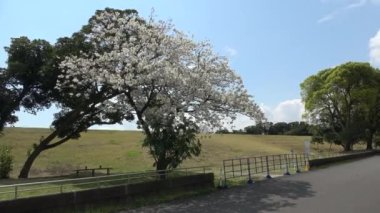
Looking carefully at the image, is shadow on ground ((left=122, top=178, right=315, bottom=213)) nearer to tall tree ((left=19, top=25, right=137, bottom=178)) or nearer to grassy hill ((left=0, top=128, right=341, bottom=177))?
tall tree ((left=19, top=25, right=137, bottom=178))

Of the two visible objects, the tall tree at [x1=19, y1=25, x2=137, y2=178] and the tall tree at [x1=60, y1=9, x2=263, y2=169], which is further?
the tall tree at [x1=19, y1=25, x2=137, y2=178]

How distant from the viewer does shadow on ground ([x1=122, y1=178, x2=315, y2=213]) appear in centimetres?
1511

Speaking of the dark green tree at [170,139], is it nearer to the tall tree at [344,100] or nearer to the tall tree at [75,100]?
the tall tree at [75,100]

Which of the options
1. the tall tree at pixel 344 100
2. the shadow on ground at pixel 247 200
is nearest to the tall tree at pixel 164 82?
the shadow on ground at pixel 247 200

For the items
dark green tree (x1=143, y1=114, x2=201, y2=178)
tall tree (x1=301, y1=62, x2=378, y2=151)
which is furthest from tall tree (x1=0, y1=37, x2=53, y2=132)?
tall tree (x1=301, y1=62, x2=378, y2=151)

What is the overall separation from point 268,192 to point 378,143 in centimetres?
6318

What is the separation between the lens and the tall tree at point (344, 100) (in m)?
62.9

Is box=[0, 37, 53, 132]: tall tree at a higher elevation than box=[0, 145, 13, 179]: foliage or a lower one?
higher

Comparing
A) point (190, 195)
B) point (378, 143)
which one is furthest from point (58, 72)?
point (378, 143)

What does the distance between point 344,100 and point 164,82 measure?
47755mm

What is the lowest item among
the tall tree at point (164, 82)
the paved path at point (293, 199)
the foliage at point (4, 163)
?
the paved path at point (293, 199)

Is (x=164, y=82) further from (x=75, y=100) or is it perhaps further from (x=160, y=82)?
(x=75, y=100)

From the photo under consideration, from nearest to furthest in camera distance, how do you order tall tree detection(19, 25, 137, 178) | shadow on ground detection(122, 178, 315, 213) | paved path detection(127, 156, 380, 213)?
paved path detection(127, 156, 380, 213) < shadow on ground detection(122, 178, 315, 213) < tall tree detection(19, 25, 137, 178)

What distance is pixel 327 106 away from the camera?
2562 inches
